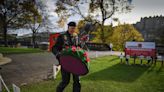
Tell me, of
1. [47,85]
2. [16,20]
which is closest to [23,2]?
[16,20]

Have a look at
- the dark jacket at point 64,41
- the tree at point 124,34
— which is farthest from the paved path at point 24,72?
the tree at point 124,34

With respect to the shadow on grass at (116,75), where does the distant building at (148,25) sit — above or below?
above

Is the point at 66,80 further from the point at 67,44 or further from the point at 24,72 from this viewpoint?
the point at 24,72

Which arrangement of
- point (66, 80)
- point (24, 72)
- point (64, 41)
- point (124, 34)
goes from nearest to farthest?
point (66, 80), point (64, 41), point (24, 72), point (124, 34)

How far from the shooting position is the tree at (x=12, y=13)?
39219 mm

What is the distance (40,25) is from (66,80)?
47.6m

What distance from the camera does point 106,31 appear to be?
143ft

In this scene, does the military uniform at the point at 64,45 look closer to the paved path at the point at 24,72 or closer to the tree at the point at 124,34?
the paved path at the point at 24,72

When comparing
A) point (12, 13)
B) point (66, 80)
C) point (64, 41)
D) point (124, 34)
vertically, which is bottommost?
point (124, 34)

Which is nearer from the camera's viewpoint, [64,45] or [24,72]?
[64,45]

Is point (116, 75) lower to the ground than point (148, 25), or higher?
lower

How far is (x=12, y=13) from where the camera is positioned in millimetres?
40281

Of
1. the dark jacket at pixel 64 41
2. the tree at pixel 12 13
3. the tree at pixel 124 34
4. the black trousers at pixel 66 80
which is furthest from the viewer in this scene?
the tree at pixel 124 34

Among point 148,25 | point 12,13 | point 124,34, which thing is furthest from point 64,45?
point 148,25
